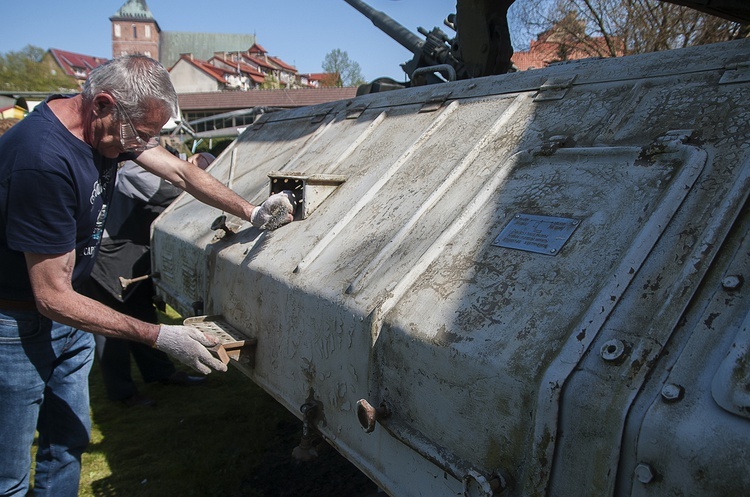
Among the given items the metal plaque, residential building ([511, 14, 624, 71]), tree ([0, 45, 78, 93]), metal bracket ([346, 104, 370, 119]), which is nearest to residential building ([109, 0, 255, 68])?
tree ([0, 45, 78, 93])

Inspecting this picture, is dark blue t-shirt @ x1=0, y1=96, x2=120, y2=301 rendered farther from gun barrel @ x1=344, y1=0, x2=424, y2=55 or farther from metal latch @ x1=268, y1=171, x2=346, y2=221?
gun barrel @ x1=344, y1=0, x2=424, y2=55

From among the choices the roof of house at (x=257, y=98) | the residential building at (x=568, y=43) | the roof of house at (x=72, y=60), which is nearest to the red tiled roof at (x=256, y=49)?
the roof of house at (x=72, y=60)

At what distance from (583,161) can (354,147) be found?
4.80 feet

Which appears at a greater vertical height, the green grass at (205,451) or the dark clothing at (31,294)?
the dark clothing at (31,294)

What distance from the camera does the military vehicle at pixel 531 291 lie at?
1.22 meters

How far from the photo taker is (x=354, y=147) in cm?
309

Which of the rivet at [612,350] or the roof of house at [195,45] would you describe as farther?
the roof of house at [195,45]

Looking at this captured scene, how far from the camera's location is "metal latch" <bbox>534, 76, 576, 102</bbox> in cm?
227

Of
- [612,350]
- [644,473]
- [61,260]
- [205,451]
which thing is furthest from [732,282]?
[205,451]

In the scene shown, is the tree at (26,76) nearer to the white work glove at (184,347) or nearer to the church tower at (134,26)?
the church tower at (134,26)

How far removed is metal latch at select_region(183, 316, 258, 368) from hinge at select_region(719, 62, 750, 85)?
1.96m

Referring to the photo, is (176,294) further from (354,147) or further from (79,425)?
(354,147)

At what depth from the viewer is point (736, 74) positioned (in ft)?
5.80

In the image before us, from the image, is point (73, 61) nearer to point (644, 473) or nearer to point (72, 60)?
point (72, 60)
